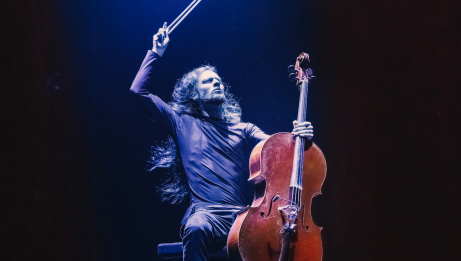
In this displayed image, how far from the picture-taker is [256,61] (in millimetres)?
2609

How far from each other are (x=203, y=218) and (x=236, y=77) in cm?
99

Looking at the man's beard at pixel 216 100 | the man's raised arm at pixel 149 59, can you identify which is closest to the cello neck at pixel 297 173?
the man's beard at pixel 216 100

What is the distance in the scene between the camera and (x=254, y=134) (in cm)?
230

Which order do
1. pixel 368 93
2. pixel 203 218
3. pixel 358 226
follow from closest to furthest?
pixel 203 218, pixel 358 226, pixel 368 93

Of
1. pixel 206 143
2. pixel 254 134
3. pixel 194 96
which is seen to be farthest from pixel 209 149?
pixel 194 96

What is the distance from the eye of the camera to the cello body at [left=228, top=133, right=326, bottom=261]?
5.49ft

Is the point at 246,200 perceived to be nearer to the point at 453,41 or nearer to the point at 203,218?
the point at 203,218

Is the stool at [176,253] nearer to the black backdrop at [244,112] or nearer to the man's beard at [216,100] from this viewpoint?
the black backdrop at [244,112]

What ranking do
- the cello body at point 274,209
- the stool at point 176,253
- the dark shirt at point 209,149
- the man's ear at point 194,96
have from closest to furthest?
the cello body at point 274,209
the stool at point 176,253
the dark shirt at point 209,149
the man's ear at point 194,96

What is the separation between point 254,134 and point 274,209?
632 mm

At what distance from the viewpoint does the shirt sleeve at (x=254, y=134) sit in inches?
89.7

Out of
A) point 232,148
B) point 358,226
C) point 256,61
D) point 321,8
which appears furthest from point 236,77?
point 358,226

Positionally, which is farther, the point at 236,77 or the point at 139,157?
the point at 236,77

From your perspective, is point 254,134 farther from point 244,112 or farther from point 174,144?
point 174,144
